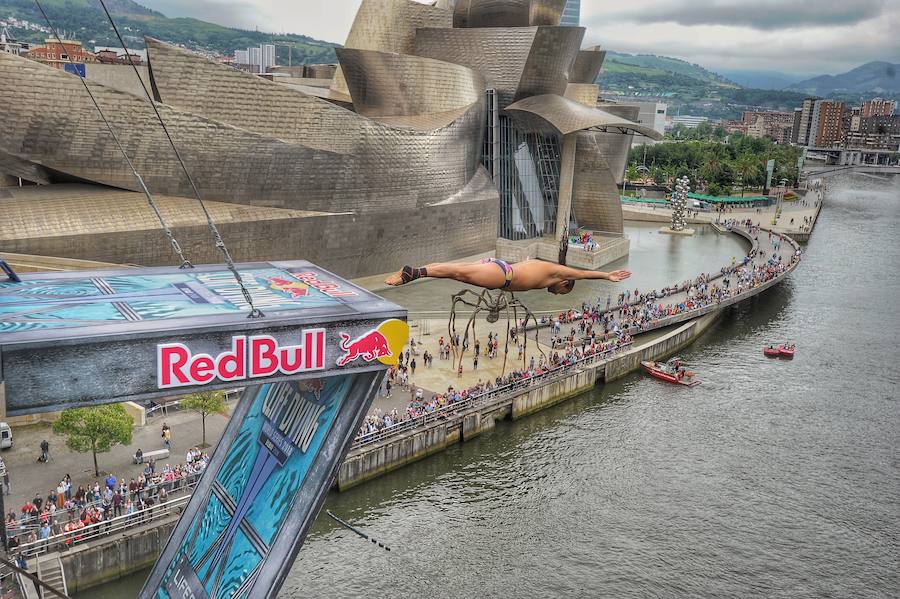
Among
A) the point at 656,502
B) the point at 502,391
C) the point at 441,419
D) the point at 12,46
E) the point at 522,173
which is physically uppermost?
the point at 12,46

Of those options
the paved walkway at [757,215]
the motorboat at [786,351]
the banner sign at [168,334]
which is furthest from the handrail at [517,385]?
the paved walkway at [757,215]

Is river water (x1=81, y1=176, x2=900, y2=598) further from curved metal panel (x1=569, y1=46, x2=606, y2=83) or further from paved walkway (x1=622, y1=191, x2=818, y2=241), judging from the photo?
paved walkway (x1=622, y1=191, x2=818, y2=241)

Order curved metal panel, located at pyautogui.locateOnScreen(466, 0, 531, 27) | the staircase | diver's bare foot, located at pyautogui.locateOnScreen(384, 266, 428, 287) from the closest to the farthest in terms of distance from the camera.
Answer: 1. diver's bare foot, located at pyautogui.locateOnScreen(384, 266, 428, 287)
2. the staircase
3. curved metal panel, located at pyautogui.locateOnScreen(466, 0, 531, 27)

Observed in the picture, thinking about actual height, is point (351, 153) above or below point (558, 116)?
below

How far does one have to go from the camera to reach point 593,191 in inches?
2383

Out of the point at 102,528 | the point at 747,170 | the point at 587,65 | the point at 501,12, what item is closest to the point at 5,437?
the point at 102,528

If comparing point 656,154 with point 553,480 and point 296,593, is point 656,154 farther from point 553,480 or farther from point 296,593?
point 296,593

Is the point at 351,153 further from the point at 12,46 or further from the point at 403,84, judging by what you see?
the point at 12,46

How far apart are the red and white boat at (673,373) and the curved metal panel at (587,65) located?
3822 cm

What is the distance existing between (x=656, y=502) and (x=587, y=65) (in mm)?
51830

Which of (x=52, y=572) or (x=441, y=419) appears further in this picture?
(x=441, y=419)

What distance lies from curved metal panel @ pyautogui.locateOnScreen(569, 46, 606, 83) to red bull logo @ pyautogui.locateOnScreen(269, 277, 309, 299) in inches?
2369

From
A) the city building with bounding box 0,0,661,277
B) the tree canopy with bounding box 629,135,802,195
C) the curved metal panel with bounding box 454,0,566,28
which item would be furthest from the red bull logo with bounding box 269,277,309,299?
the tree canopy with bounding box 629,135,802,195

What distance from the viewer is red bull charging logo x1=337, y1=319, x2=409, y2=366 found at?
10.8 m
